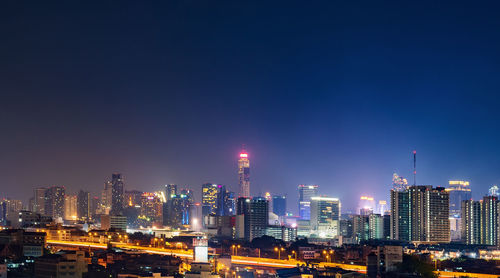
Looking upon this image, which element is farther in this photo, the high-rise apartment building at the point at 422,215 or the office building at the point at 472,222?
the office building at the point at 472,222

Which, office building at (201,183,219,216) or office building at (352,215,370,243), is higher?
office building at (201,183,219,216)

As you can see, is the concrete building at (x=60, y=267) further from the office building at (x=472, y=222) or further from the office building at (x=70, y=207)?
the office building at (x=70, y=207)

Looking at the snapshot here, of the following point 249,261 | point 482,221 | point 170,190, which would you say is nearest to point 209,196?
point 170,190

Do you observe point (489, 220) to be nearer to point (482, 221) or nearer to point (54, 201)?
point (482, 221)

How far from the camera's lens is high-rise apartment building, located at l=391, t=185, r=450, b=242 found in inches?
2297

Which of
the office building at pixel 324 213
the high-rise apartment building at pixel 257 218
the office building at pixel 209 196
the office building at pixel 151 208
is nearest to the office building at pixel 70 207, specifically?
the office building at pixel 151 208

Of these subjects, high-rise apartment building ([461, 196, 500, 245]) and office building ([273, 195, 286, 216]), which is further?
office building ([273, 195, 286, 216])

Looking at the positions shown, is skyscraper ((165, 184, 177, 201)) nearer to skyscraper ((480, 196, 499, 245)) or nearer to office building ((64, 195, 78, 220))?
office building ((64, 195, 78, 220))

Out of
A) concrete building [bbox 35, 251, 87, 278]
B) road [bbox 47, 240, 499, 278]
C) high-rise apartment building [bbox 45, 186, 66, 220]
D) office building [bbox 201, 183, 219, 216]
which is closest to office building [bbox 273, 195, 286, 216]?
office building [bbox 201, 183, 219, 216]

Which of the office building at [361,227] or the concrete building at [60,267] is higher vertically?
the concrete building at [60,267]

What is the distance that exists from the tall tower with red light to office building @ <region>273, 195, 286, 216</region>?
13812 mm

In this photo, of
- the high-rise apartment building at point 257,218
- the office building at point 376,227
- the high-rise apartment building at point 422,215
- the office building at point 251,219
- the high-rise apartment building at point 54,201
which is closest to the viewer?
the high-rise apartment building at point 422,215

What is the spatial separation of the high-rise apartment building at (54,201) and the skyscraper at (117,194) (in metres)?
4.73

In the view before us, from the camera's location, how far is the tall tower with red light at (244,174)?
89625mm
